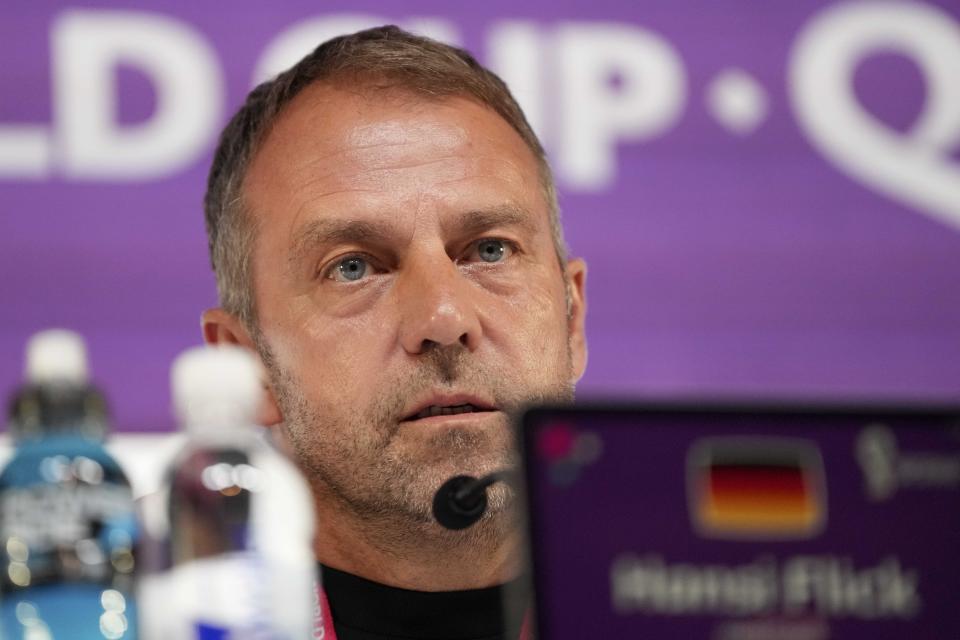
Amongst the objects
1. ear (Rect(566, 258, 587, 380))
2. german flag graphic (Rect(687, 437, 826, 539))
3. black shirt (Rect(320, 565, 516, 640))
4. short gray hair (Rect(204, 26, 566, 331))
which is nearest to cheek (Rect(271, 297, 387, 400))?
short gray hair (Rect(204, 26, 566, 331))

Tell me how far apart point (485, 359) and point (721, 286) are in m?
1.36

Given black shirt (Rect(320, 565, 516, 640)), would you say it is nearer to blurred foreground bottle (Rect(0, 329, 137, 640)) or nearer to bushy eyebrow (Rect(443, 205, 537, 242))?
bushy eyebrow (Rect(443, 205, 537, 242))

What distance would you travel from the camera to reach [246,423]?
0.90m

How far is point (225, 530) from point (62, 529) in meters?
0.10

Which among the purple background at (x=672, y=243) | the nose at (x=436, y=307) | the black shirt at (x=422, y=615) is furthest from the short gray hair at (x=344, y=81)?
the purple background at (x=672, y=243)

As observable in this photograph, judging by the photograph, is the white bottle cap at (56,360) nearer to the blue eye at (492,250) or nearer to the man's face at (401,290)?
the man's face at (401,290)

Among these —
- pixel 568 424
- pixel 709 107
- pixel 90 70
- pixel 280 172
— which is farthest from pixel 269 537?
pixel 709 107

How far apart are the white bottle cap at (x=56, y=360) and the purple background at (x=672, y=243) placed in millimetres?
1667

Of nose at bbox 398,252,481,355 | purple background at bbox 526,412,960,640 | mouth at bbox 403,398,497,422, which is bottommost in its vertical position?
mouth at bbox 403,398,497,422

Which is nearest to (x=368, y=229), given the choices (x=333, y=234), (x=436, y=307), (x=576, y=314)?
(x=333, y=234)

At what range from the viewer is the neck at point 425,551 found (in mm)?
1599

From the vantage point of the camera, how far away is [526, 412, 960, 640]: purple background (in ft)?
2.71

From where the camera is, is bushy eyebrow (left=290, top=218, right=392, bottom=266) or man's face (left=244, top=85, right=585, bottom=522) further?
bushy eyebrow (left=290, top=218, right=392, bottom=266)

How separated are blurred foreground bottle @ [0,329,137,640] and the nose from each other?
622 mm
